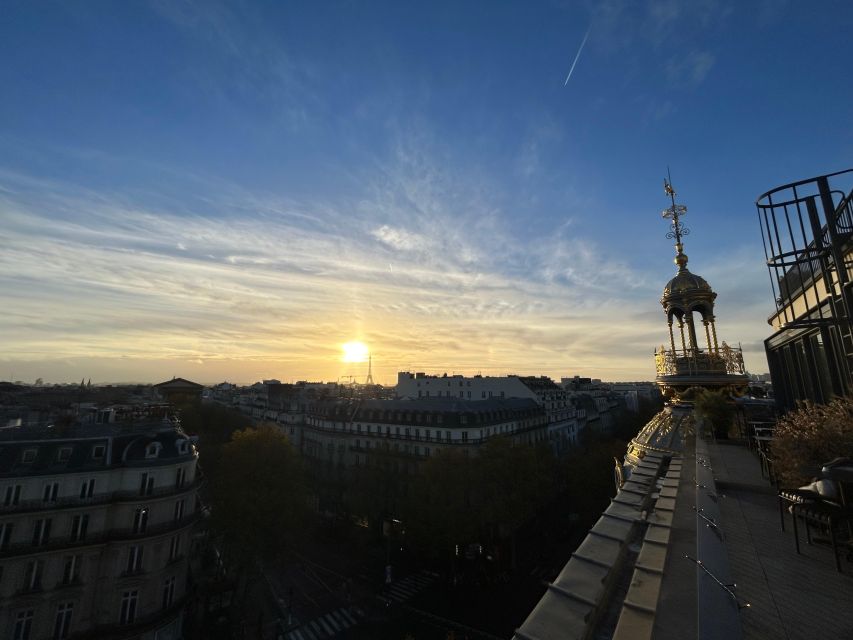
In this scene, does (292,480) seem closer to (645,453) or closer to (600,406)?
(645,453)

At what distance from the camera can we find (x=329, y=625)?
93.9 ft

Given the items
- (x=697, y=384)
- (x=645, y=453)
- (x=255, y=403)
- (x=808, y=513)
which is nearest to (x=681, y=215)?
(x=697, y=384)

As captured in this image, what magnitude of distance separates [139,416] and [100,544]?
37.9 feet

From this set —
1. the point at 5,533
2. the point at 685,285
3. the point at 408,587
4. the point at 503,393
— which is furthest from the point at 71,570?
the point at 503,393

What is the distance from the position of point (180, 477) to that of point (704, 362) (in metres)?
34.2

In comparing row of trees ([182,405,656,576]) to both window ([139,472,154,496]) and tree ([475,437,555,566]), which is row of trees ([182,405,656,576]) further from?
window ([139,472,154,496])

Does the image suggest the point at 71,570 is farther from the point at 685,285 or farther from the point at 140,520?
the point at 685,285

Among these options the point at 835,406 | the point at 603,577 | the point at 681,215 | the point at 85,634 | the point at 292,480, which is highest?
the point at 681,215

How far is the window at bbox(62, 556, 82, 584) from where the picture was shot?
24.1m

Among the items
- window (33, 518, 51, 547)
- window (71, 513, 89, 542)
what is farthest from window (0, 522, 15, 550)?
window (71, 513, 89, 542)

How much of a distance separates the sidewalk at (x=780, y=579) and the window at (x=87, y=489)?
33774 mm

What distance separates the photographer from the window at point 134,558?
25.6 metres

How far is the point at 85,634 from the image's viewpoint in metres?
23.7

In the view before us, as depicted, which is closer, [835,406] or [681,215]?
[835,406]
